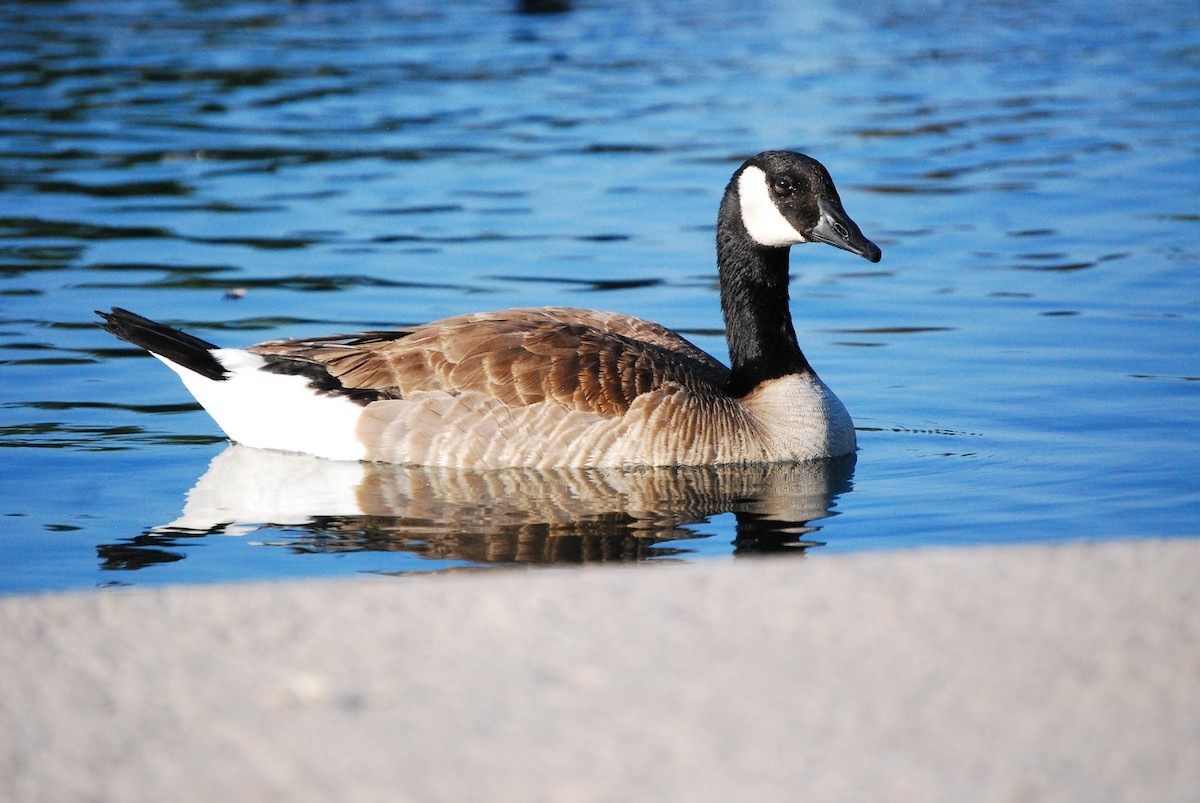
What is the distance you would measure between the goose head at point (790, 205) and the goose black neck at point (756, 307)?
0.09 m

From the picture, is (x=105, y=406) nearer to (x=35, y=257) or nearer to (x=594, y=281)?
(x=594, y=281)

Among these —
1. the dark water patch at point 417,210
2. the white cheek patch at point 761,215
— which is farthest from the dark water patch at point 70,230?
the white cheek patch at point 761,215

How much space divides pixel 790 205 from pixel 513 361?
1.97 m

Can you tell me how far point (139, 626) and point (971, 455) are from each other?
595 cm

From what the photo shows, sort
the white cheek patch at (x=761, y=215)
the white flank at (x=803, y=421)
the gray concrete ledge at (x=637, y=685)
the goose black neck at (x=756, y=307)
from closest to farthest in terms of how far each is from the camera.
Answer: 1. the gray concrete ledge at (x=637, y=685)
2. the white flank at (x=803, y=421)
3. the white cheek patch at (x=761, y=215)
4. the goose black neck at (x=756, y=307)

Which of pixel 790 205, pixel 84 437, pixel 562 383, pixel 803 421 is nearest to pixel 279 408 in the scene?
pixel 84 437

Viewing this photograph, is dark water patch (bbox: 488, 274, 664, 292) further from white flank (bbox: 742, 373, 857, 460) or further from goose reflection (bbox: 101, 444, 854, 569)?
goose reflection (bbox: 101, 444, 854, 569)

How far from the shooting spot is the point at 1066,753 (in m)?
3.78

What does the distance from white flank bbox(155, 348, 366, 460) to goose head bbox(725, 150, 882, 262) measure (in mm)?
2716

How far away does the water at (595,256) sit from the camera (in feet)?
26.4

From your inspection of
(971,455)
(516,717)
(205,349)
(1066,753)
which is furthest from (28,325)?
(1066,753)

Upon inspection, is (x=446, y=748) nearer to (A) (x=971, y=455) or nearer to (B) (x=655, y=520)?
(B) (x=655, y=520)

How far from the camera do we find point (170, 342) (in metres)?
9.39

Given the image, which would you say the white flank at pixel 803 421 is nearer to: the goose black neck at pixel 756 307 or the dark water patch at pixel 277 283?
the goose black neck at pixel 756 307
